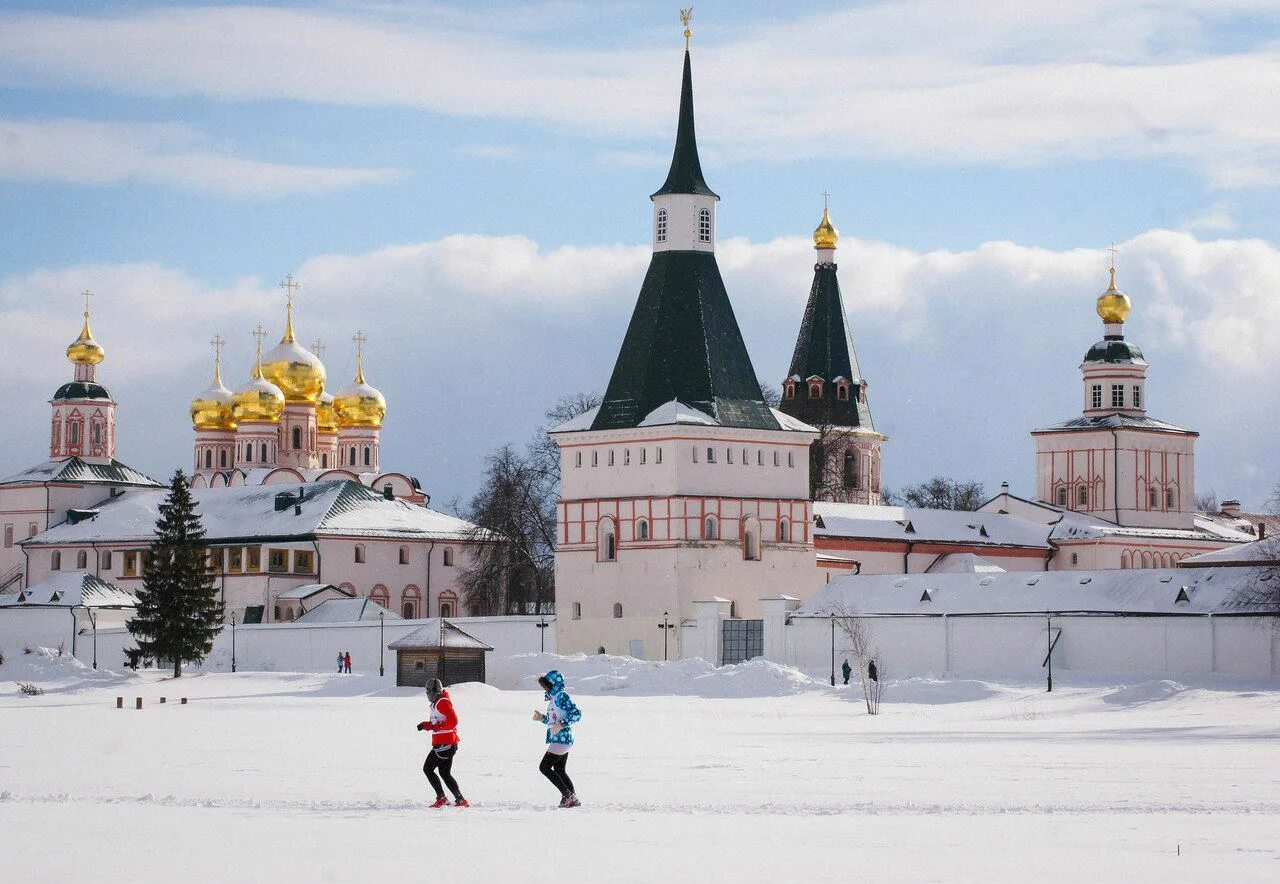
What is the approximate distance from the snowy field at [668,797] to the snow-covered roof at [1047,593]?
930cm

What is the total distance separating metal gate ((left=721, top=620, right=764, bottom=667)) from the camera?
5612 cm

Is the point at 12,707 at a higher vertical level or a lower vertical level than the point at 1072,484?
lower

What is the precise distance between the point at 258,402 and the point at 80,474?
737 centimetres

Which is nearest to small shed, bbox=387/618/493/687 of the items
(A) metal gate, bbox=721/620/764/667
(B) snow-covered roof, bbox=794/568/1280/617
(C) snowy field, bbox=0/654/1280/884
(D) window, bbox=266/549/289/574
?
(A) metal gate, bbox=721/620/764/667

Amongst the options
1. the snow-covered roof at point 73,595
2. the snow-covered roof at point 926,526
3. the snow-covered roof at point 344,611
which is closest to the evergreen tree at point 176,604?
the snow-covered roof at point 344,611

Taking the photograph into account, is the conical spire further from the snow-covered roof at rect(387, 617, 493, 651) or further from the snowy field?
the snowy field

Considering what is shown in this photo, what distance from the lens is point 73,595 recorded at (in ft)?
223

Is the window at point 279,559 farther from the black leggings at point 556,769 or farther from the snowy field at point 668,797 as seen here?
the black leggings at point 556,769

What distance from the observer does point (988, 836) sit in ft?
56.1

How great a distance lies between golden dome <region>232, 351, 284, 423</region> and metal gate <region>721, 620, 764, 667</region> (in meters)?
34.7

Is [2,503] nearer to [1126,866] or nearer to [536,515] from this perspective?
[536,515]

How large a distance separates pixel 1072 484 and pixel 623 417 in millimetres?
30286

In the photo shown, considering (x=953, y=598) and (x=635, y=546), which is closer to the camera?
(x=953, y=598)

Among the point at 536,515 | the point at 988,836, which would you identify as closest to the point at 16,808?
the point at 988,836
